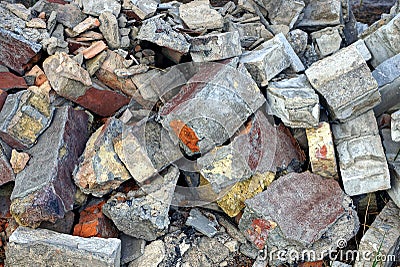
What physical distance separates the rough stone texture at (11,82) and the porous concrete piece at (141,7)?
1.27 m

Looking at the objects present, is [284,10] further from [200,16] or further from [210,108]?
[210,108]

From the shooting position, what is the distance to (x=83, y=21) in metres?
4.78

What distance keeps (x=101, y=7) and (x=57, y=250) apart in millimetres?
2390

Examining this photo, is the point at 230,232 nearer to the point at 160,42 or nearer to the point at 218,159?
the point at 218,159

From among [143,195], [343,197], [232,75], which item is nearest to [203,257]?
[143,195]

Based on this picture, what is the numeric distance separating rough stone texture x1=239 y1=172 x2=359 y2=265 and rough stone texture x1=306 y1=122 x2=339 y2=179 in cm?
16

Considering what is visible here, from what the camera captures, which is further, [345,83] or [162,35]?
[162,35]

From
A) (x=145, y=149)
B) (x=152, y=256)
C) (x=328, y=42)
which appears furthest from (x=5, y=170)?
(x=328, y=42)

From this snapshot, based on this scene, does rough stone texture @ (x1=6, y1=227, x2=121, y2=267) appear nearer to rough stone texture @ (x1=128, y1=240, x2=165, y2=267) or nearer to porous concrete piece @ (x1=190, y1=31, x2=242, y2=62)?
rough stone texture @ (x1=128, y1=240, x2=165, y2=267)

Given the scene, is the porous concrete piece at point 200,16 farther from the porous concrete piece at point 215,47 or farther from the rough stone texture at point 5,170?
the rough stone texture at point 5,170

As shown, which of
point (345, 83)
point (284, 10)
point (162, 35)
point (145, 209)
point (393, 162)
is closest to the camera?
point (145, 209)

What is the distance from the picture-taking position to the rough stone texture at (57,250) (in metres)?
3.70

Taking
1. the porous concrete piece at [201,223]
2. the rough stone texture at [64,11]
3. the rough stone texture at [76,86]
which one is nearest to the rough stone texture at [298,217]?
the porous concrete piece at [201,223]

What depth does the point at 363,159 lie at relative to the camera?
13.9 feet
